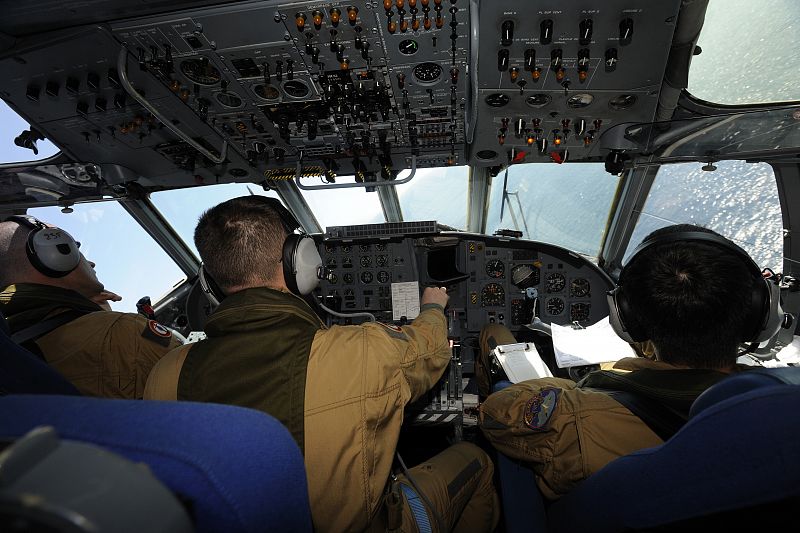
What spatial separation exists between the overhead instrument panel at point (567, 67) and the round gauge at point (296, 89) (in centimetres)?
91

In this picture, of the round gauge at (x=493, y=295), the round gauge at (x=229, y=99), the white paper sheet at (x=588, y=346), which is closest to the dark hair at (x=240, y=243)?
the round gauge at (x=229, y=99)

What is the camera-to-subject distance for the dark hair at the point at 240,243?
1197 millimetres

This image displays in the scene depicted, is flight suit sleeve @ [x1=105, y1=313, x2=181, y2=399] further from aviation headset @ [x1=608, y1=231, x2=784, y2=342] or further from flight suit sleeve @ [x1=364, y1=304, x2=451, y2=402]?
aviation headset @ [x1=608, y1=231, x2=784, y2=342]

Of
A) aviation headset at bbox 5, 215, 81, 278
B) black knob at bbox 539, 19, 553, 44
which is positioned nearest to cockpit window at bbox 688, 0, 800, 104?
black knob at bbox 539, 19, 553, 44

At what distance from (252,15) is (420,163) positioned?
5.16ft

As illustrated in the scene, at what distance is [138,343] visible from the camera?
59.1 inches

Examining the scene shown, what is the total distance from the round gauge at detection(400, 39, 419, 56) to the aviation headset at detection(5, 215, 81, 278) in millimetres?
1715

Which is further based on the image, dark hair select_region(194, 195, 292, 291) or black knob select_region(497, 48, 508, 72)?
black knob select_region(497, 48, 508, 72)

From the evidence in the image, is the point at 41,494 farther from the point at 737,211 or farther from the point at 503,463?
the point at 737,211

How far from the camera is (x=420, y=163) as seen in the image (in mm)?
2834

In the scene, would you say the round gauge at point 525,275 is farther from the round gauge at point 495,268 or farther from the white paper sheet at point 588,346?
the white paper sheet at point 588,346

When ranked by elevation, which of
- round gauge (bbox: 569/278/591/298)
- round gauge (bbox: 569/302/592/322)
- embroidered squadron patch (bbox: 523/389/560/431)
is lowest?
round gauge (bbox: 569/302/592/322)

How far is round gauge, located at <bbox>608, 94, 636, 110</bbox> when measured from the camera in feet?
5.99

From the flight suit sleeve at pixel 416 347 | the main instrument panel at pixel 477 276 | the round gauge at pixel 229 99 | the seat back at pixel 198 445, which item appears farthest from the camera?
the main instrument panel at pixel 477 276
